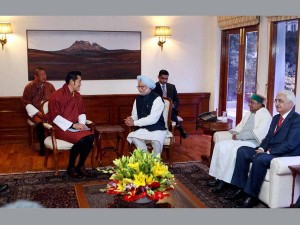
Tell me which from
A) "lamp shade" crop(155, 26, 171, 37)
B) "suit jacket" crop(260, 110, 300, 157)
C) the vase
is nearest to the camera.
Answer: the vase

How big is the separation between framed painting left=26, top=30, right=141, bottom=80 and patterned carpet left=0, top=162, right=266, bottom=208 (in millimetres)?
2419

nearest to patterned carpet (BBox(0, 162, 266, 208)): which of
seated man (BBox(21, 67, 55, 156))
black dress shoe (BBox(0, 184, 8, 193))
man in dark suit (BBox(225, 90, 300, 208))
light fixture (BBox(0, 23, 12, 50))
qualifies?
black dress shoe (BBox(0, 184, 8, 193))

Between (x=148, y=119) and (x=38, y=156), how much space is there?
79.6 inches

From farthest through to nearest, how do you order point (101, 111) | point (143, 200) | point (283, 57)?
1. point (101, 111)
2. point (283, 57)
3. point (143, 200)

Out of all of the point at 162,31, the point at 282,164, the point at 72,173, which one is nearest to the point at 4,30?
the point at 162,31

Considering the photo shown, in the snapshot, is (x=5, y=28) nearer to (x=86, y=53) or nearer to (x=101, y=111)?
(x=86, y=53)

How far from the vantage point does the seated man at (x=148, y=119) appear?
4.74 meters

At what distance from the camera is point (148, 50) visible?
7066mm

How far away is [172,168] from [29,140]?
2.83 metres

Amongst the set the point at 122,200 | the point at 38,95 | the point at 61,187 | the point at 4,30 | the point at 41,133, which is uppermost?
the point at 4,30

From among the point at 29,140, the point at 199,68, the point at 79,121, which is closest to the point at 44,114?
the point at 79,121

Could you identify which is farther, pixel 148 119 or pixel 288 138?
pixel 148 119

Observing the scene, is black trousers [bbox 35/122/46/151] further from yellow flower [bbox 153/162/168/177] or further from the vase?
yellow flower [bbox 153/162/168/177]

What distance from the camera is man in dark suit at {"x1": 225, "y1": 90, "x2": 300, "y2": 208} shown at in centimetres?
367
